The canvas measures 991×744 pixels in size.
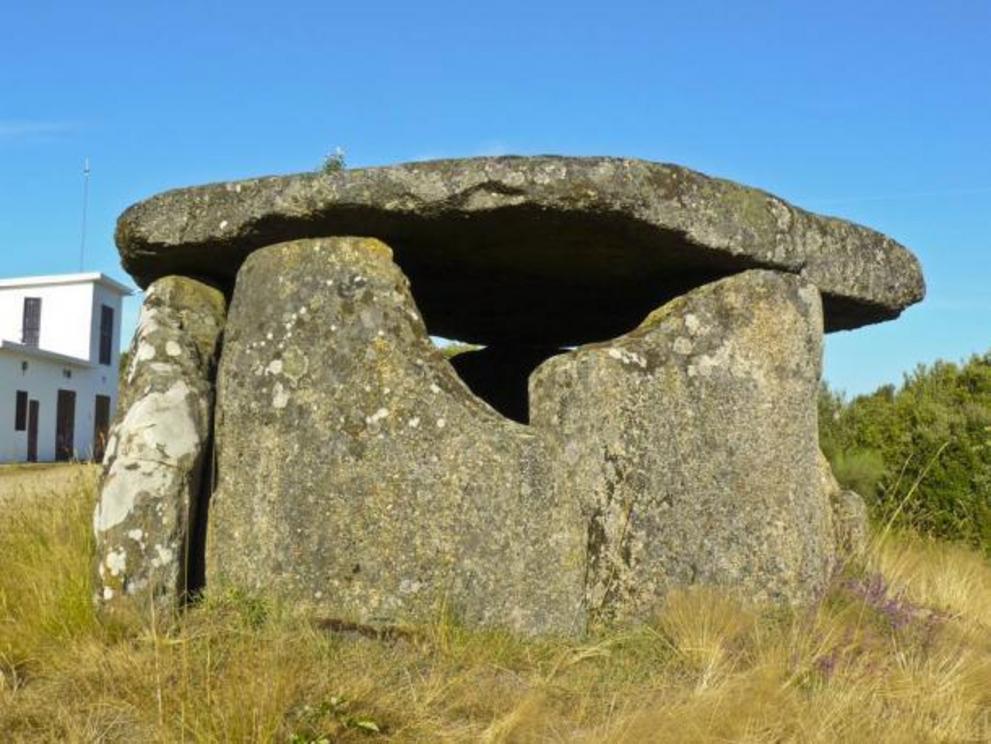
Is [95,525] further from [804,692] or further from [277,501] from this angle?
[804,692]

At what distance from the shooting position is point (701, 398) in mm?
5285

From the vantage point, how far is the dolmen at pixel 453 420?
4.90 meters

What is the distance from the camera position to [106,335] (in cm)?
3247

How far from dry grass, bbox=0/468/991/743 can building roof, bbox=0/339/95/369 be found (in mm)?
22675

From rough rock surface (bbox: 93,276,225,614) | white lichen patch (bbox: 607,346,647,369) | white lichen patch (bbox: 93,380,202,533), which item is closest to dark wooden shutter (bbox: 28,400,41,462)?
rough rock surface (bbox: 93,276,225,614)

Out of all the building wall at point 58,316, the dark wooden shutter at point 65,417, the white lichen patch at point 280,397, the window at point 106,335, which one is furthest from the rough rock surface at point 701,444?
the window at point 106,335

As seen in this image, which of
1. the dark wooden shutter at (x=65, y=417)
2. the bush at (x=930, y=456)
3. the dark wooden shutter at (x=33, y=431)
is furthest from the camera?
the dark wooden shutter at (x=65, y=417)

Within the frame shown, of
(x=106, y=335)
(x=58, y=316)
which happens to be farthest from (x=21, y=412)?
(x=106, y=335)

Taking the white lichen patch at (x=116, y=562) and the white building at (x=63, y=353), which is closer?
the white lichen patch at (x=116, y=562)

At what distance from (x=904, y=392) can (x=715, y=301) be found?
23.4 feet

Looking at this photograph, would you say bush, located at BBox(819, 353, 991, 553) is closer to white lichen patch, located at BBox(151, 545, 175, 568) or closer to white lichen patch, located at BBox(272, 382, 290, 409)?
white lichen patch, located at BBox(272, 382, 290, 409)

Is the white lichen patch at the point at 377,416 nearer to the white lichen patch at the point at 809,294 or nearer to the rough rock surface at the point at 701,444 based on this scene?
the rough rock surface at the point at 701,444

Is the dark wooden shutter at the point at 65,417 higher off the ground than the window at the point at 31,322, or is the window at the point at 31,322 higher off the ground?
the window at the point at 31,322

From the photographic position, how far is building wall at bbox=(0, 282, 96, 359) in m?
31.1
